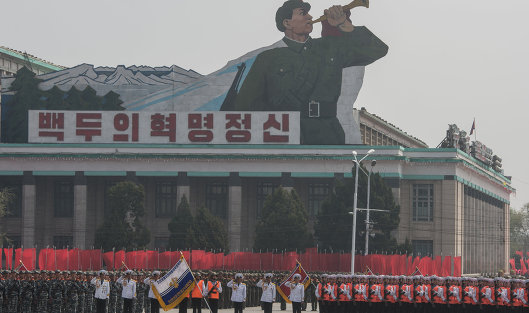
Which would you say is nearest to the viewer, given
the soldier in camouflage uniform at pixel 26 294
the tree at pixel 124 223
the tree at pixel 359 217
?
the soldier in camouflage uniform at pixel 26 294

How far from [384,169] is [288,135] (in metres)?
9.94

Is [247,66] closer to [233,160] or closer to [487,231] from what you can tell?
[233,160]

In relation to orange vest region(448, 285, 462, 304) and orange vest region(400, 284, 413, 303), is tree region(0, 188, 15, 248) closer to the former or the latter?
orange vest region(400, 284, 413, 303)

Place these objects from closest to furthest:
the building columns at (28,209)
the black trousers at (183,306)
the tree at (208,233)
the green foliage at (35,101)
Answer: the black trousers at (183,306) → the tree at (208,233) → the building columns at (28,209) → the green foliage at (35,101)

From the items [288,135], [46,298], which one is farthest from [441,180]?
[46,298]

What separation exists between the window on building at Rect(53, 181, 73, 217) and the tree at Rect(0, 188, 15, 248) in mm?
5388

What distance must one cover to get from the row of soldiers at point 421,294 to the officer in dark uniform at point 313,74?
71841mm

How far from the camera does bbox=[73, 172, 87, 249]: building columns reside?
11531 cm

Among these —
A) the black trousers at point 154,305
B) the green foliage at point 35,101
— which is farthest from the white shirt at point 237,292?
the green foliage at point 35,101

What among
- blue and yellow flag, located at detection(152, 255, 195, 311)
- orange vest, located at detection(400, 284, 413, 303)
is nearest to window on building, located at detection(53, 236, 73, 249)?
blue and yellow flag, located at detection(152, 255, 195, 311)

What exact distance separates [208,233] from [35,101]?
98.6 ft

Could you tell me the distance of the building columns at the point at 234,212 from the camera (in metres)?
115

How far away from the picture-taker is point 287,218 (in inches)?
4016

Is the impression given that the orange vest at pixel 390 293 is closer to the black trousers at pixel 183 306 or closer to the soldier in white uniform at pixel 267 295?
the soldier in white uniform at pixel 267 295
